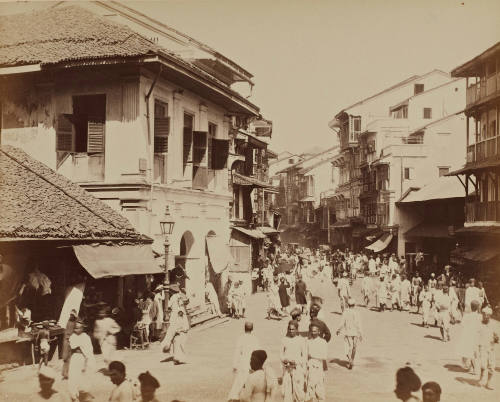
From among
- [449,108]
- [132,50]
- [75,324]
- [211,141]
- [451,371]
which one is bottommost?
[451,371]

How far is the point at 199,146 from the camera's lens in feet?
73.2

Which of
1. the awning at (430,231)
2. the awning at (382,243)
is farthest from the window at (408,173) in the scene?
the awning at (430,231)

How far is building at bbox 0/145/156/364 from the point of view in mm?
13758

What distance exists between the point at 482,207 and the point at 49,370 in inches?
888

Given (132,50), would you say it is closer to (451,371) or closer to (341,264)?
(451,371)

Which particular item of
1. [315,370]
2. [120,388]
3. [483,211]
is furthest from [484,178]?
[120,388]

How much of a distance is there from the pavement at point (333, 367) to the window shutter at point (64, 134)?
6.76 meters

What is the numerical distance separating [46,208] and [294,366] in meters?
7.68

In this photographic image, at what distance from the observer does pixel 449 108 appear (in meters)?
49.8

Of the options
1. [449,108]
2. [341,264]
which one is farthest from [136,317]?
[449,108]

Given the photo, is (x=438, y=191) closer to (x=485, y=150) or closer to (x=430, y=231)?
(x=430, y=231)

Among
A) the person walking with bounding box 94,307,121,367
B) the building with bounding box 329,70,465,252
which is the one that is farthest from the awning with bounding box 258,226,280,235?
the person walking with bounding box 94,307,121,367

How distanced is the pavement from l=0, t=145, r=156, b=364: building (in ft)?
4.88

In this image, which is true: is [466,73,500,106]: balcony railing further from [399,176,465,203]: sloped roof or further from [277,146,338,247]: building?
[277,146,338,247]: building
